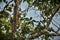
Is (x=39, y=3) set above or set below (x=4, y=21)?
above

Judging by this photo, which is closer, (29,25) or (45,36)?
(45,36)

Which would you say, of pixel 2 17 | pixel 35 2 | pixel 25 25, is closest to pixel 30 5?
pixel 35 2

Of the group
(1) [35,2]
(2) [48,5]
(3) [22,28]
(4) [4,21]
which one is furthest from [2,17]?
(2) [48,5]

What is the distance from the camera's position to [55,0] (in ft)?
7.64

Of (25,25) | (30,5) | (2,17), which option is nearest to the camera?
(2,17)

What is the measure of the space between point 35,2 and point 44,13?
207 mm

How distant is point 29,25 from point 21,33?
17 centimetres

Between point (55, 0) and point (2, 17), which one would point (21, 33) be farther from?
point (55, 0)

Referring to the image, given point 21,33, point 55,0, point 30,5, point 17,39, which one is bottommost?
point 17,39

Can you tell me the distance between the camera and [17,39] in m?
2.16

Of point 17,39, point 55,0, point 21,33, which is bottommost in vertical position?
point 17,39

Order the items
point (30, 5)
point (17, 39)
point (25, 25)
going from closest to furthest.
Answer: point (17, 39) < point (25, 25) < point (30, 5)

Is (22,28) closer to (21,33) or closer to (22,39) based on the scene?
(21,33)

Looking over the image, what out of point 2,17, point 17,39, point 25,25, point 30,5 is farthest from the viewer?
point 30,5
